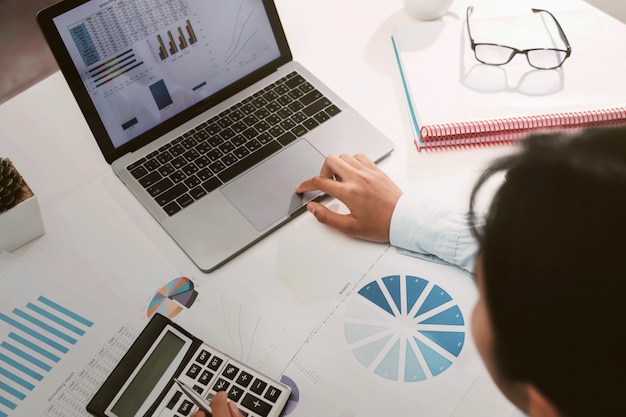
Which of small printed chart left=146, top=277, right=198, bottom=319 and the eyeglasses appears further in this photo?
the eyeglasses

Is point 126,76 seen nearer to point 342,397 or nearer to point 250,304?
point 250,304

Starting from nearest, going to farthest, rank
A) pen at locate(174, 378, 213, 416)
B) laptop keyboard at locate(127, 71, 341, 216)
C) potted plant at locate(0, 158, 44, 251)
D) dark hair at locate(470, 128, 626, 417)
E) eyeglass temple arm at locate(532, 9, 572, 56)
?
1. dark hair at locate(470, 128, 626, 417)
2. pen at locate(174, 378, 213, 416)
3. potted plant at locate(0, 158, 44, 251)
4. laptop keyboard at locate(127, 71, 341, 216)
5. eyeglass temple arm at locate(532, 9, 572, 56)

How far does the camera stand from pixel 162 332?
715 mm

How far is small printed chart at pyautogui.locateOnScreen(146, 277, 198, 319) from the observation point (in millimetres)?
768

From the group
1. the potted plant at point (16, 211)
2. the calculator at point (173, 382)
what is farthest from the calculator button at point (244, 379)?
the potted plant at point (16, 211)

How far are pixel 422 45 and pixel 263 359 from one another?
2.05 ft

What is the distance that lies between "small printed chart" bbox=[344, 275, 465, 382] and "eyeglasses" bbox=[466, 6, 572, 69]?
452 millimetres

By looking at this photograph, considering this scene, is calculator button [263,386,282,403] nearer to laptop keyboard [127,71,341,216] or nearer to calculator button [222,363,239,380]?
calculator button [222,363,239,380]

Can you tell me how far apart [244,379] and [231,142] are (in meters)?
0.39

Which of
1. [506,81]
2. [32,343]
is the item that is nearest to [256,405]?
[32,343]

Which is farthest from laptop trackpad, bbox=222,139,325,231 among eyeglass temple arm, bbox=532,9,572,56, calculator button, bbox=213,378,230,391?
eyeglass temple arm, bbox=532,9,572,56

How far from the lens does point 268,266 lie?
0.80 m

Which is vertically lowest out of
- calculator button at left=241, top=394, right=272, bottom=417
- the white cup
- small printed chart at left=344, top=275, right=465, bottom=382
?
small printed chart at left=344, top=275, right=465, bottom=382

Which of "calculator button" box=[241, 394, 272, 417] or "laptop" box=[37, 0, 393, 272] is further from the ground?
"laptop" box=[37, 0, 393, 272]
